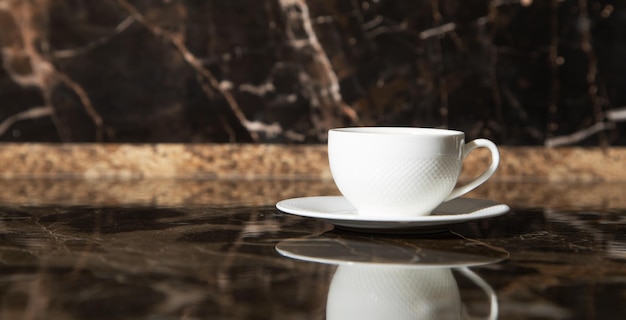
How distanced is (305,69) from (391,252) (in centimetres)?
97

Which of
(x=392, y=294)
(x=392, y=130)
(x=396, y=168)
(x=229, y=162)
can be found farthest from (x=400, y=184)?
(x=229, y=162)

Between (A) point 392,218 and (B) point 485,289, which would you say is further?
(A) point 392,218

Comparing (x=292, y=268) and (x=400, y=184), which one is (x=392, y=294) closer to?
(x=292, y=268)

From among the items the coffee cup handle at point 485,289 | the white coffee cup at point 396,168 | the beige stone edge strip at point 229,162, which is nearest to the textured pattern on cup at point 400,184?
Answer: the white coffee cup at point 396,168

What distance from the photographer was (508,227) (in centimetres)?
90

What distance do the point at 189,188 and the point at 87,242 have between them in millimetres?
592

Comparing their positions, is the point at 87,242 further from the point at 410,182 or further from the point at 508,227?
the point at 508,227

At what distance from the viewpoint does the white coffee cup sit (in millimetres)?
770

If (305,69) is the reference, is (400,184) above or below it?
below

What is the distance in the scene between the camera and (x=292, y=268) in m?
0.64

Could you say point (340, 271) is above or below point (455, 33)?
below

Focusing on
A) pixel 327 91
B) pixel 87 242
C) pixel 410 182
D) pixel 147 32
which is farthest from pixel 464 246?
pixel 147 32

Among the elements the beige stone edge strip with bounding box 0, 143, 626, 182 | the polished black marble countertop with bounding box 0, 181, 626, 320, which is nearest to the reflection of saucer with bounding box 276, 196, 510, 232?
the polished black marble countertop with bounding box 0, 181, 626, 320

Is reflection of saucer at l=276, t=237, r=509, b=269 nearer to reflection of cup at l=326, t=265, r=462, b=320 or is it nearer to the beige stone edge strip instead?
reflection of cup at l=326, t=265, r=462, b=320
